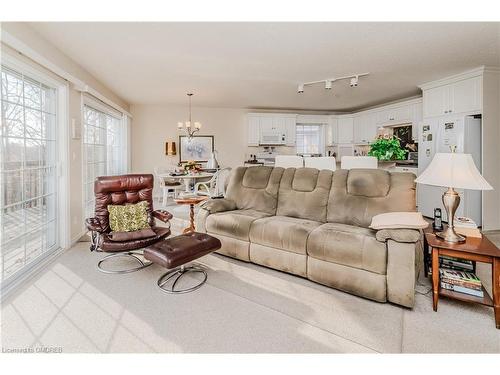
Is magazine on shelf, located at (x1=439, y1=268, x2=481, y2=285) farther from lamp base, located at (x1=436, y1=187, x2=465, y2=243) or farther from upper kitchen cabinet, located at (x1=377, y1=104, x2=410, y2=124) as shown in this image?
upper kitchen cabinet, located at (x1=377, y1=104, x2=410, y2=124)

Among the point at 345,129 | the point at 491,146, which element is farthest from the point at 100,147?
the point at 491,146

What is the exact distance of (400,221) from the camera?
2186 millimetres

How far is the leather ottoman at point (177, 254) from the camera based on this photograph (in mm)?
2338

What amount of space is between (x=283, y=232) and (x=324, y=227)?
401 millimetres

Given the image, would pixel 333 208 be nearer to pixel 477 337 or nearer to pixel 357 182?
pixel 357 182

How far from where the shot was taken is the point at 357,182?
2957 mm

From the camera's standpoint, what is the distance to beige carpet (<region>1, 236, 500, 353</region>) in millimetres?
1747

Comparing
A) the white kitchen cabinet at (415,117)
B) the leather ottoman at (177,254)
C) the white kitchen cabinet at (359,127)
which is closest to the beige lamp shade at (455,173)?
the leather ottoman at (177,254)

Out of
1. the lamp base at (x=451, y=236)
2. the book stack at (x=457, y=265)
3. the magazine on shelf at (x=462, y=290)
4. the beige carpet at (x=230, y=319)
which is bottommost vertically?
the beige carpet at (x=230, y=319)

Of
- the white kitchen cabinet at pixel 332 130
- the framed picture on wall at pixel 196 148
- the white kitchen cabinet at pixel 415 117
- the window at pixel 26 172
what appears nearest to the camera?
the window at pixel 26 172

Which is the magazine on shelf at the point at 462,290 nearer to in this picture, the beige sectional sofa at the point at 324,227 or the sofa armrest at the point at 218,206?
the beige sectional sofa at the point at 324,227

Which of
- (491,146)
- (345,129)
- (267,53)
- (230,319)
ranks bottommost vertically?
(230,319)

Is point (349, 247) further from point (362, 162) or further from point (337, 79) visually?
point (337, 79)
